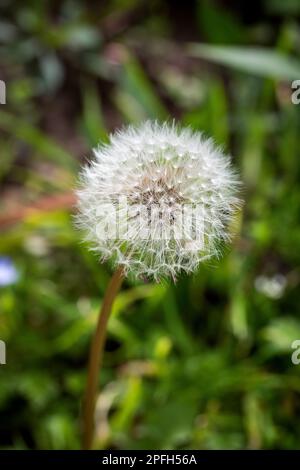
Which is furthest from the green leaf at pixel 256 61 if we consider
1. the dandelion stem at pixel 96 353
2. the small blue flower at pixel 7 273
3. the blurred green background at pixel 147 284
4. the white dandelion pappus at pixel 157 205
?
the dandelion stem at pixel 96 353

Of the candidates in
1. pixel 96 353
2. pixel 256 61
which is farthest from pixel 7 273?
pixel 256 61

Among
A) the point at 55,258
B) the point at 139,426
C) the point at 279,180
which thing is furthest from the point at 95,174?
the point at 279,180

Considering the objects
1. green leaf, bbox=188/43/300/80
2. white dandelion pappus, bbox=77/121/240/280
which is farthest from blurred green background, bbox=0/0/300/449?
white dandelion pappus, bbox=77/121/240/280

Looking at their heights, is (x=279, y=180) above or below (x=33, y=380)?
above

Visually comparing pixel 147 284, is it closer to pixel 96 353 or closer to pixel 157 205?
pixel 96 353

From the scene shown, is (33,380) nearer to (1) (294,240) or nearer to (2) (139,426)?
(2) (139,426)

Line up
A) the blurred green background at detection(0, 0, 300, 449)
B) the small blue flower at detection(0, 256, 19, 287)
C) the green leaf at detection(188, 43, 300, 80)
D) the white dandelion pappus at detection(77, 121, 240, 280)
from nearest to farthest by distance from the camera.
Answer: the white dandelion pappus at detection(77, 121, 240, 280), the blurred green background at detection(0, 0, 300, 449), the small blue flower at detection(0, 256, 19, 287), the green leaf at detection(188, 43, 300, 80)

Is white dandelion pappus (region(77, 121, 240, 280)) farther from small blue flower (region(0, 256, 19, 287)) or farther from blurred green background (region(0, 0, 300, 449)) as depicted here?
small blue flower (region(0, 256, 19, 287))
